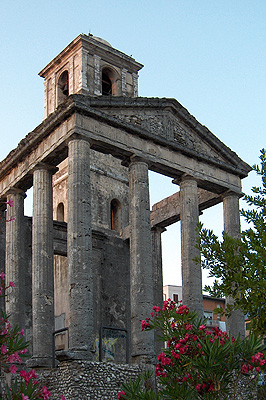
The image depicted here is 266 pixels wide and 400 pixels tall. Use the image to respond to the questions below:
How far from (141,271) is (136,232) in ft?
4.63

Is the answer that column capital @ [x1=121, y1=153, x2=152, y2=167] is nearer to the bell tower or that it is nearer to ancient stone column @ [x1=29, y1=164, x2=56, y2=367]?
ancient stone column @ [x1=29, y1=164, x2=56, y2=367]

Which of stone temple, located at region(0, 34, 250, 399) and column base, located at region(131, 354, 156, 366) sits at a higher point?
stone temple, located at region(0, 34, 250, 399)

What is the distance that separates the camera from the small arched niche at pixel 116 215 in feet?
97.2

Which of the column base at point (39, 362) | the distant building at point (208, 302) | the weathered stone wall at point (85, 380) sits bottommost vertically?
the weathered stone wall at point (85, 380)

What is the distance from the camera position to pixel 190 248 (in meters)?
23.1

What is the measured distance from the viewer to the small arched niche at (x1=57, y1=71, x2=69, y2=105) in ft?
102

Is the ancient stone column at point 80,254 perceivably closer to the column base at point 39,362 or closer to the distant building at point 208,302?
the column base at point 39,362

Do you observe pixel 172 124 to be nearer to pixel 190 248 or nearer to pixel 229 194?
pixel 229 194

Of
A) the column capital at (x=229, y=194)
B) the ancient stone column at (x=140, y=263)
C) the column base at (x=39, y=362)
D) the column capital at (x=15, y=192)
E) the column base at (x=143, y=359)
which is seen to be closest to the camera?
the column base at (x=143, y=359)

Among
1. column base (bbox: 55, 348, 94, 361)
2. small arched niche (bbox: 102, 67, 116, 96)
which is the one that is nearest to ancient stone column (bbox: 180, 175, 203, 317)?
column base (bbox: 55, 348, 94, 361)

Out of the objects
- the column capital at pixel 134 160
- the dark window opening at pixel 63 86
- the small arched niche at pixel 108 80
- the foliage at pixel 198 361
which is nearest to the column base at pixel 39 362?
the column capital at pixel 134 160

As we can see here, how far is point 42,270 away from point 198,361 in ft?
39.8

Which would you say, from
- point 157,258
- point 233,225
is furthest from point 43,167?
point 157,258

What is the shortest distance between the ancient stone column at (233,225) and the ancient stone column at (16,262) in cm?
782
